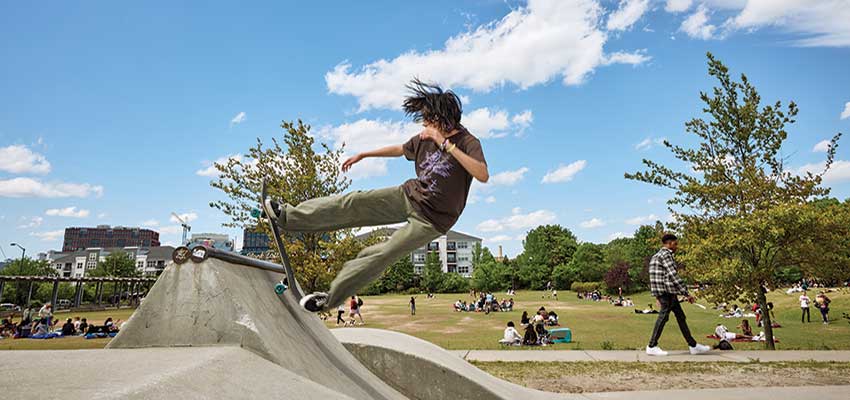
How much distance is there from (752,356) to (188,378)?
31.4 feet

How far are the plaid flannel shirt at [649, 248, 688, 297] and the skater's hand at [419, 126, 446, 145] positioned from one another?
6.16 meters

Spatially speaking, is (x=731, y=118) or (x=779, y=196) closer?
(x=779, y=196)

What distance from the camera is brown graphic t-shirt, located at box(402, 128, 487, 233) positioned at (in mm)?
3621

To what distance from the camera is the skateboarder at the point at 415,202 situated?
3.63 meters

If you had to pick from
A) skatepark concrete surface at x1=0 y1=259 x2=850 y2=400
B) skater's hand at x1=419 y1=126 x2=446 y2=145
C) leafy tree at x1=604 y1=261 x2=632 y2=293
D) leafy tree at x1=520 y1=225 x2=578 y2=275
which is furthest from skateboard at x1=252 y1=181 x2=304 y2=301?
leafy tree at x1=520 y1=225 x2=578 y2=275

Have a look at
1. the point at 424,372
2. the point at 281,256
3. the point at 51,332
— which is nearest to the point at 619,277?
the point at 51,332

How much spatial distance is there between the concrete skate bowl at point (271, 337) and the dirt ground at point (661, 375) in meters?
2.02

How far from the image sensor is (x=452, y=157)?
363cm

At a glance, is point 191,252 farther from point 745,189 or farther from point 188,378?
point 745,189

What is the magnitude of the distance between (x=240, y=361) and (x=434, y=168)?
6.27ft

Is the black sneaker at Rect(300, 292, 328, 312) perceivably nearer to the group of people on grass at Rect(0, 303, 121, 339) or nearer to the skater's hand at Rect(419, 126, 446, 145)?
the skater's hand at Rect(419, 126, 446, 145)

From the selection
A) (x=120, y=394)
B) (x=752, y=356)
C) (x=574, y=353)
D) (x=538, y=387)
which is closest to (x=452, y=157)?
(x=120, y=394)

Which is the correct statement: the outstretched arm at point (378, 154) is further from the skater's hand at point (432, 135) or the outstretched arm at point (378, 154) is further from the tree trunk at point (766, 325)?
the tree trunk at point (766, 325)

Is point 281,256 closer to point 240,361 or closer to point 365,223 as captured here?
point 365,223
